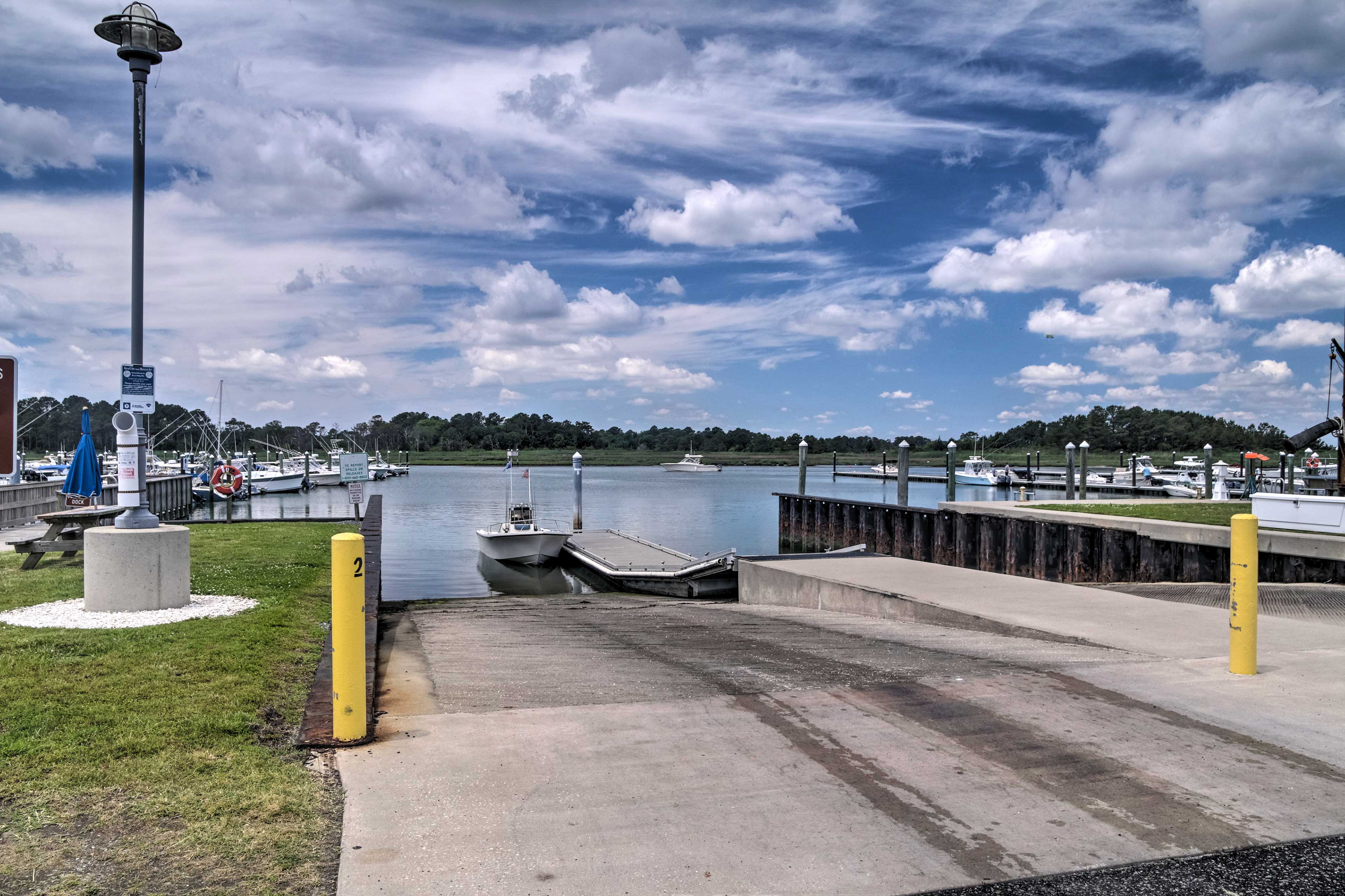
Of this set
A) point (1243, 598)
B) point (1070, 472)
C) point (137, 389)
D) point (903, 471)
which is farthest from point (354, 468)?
point (1070, 472)

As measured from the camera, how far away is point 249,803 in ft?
14.0

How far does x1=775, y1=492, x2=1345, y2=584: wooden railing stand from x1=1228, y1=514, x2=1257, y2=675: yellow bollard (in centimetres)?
836

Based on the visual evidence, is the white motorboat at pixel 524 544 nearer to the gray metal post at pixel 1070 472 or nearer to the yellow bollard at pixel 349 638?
the gray metal post at pixel 1070 472

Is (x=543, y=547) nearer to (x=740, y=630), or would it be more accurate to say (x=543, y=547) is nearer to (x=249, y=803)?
(x=740, y=630)

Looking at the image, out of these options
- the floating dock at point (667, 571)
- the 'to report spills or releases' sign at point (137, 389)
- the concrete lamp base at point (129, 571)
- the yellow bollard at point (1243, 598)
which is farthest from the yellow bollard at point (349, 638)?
the floating dock at point (667, 571)

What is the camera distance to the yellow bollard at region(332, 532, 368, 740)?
529cm

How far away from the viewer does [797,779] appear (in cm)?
479

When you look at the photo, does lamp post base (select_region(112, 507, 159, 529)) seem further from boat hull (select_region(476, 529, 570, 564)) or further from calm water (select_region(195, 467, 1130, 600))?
boat hull (select_region(476, 529, 570, 564))

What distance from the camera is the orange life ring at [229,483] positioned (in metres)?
25.0

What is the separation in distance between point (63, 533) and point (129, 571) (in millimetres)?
5598

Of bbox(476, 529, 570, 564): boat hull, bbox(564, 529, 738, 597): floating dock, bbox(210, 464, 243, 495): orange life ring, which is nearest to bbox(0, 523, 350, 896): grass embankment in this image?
bbox(564, 529, 738, 597): floating dock

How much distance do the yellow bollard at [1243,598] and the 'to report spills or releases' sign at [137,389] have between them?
10.1 metres

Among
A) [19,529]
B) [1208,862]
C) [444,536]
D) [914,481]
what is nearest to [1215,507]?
[1208,862]

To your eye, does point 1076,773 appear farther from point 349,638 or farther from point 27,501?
point 27,501
